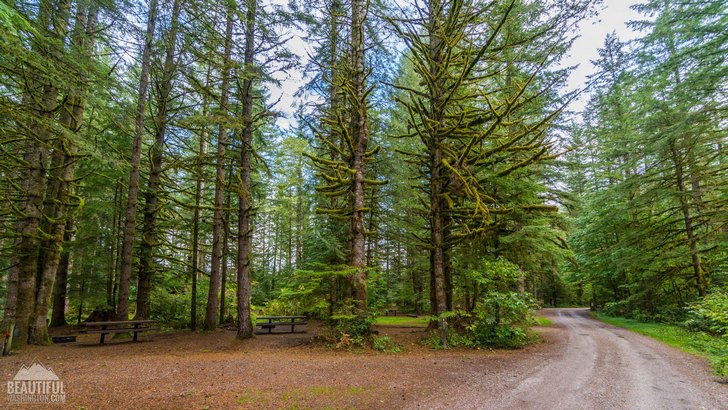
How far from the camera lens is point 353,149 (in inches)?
394

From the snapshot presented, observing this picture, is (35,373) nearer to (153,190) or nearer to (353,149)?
A: (153,190)

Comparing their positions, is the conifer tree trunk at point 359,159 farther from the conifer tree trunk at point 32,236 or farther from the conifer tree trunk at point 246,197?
the conifer tree trunk at point 32,236

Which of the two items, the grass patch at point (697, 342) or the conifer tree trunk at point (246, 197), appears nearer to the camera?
the grass patch at point (697, 342)

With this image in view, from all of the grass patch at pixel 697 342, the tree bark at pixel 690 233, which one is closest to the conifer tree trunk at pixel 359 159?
the grass patch at pixel 697 342

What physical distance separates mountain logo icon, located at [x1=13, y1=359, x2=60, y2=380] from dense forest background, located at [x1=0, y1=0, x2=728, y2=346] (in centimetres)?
286

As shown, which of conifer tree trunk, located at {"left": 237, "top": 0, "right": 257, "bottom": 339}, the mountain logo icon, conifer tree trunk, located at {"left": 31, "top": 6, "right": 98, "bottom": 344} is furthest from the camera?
conifer tree trunk, located at {"left": 237, "top": 0, "right": 257, "bottom": 339}

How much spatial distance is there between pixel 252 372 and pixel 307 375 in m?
1.12

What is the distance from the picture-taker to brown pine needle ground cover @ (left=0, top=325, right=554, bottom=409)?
4422 millimetres

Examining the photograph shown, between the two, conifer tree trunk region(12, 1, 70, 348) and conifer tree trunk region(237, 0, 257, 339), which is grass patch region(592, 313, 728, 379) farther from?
conifer tree trunk region(12, 1, 70, 348)

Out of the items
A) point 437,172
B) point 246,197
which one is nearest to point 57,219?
point 246,197

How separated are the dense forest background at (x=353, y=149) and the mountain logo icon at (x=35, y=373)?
2.86 meters

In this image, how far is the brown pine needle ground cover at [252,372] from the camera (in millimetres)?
4422

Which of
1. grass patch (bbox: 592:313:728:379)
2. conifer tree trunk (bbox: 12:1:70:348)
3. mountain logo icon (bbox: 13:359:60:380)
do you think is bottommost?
grass patch (bbox: 592:313:728:379)

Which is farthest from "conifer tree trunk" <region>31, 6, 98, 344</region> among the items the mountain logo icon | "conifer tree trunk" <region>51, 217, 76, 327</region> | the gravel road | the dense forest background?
the gravel road
